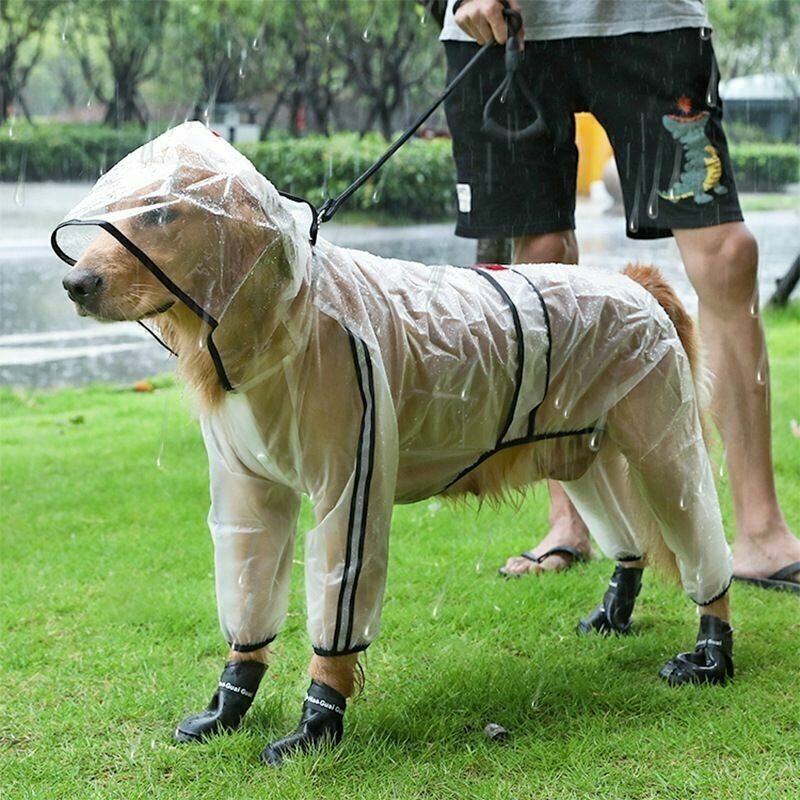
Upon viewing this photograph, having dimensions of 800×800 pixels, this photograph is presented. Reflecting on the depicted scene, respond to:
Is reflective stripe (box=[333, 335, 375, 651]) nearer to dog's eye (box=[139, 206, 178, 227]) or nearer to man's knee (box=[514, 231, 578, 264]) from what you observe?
dog's eye (box=[139, 206, 178, 227])

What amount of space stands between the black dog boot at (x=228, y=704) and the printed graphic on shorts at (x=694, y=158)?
1.84m

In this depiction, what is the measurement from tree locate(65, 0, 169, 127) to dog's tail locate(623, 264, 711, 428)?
1779 cm

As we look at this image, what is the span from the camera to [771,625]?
3.68 m

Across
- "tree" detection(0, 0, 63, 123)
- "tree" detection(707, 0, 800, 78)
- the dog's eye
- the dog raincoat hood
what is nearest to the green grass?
"tree" detection(707, 0, 800, 78)

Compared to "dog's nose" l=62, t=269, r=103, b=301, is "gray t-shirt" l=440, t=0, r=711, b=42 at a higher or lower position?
higher

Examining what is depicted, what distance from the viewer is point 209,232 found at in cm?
245

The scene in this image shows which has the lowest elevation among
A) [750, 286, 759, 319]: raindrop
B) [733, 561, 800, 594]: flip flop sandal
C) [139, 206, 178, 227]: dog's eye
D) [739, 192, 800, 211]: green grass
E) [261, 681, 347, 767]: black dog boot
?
[739, 192, 800, 211]: green grass

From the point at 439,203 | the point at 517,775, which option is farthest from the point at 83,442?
the point at 439,203

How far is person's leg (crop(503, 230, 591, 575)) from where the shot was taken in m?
4.09

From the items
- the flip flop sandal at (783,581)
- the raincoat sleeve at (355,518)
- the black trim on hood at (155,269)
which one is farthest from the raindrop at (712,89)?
the black trim on hood at (155,269)

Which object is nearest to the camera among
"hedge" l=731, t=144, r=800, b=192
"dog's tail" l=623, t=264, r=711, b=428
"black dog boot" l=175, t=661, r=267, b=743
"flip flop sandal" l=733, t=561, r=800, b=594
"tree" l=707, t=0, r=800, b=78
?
"black dog boot" l=175, t=661, r=267, b=743

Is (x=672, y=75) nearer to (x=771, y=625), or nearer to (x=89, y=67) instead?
(x=771, y=625)

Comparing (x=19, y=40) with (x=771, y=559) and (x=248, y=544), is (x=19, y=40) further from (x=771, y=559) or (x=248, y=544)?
(x=248, y=544)

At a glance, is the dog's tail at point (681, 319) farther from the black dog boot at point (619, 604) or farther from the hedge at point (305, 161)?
the hedge at point (305, 161)
